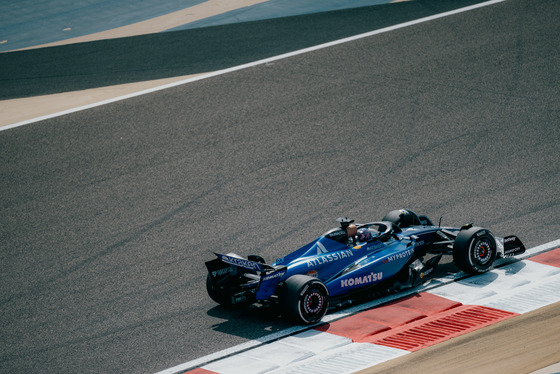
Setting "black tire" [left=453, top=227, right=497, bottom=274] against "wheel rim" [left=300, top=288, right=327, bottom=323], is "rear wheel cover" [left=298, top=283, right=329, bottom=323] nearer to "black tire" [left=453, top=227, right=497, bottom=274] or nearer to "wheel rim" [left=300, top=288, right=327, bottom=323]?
"wheel rim" [left=300, top=288, right=327, bottom=323]

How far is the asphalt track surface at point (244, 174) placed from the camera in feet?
29.1

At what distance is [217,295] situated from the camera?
8.79m

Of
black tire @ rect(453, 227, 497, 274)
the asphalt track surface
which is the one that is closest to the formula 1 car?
black tire @ rect(453, 227, 497, 274)

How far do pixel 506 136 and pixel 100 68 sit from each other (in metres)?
10.2

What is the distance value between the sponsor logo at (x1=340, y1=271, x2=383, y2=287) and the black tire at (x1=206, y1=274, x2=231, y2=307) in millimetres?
1391

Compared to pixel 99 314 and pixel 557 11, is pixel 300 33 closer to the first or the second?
pixel 557 11

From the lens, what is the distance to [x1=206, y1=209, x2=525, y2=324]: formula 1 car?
824 centimetres

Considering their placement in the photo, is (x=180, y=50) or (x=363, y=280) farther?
(x=180, y=50)

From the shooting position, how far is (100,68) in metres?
18.5

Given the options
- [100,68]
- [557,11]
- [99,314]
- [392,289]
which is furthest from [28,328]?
[557,11]

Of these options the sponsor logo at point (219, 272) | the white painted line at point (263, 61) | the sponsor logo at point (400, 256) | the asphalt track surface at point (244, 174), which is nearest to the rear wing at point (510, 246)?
the asphalt track surface at point (244, 174)

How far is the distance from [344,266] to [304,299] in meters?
0.98

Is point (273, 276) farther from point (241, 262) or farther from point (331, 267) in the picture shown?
point (331, 267)

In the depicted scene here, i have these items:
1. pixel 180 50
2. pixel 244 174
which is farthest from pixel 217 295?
pixel 180 50
